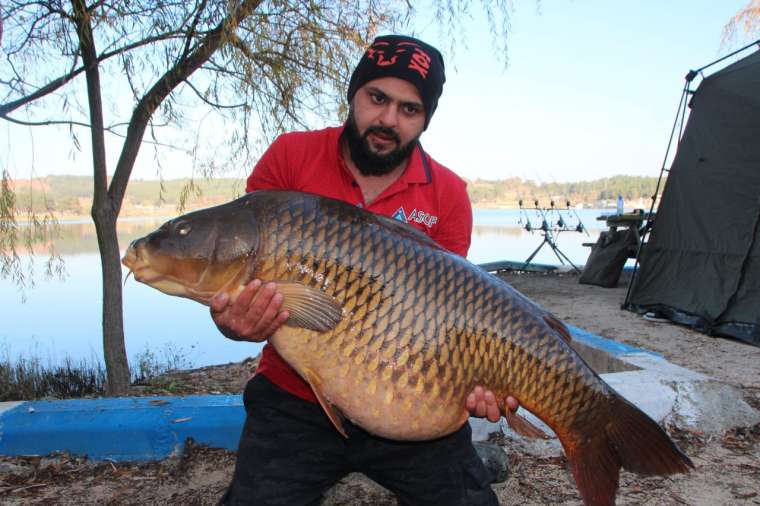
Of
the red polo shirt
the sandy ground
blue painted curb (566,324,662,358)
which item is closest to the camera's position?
the red polo shirt

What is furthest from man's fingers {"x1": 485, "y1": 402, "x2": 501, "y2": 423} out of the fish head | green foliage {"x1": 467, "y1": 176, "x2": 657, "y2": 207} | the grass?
green foliage {"x1": 467, "y1": 176, "x2": 657, "y2": 207}

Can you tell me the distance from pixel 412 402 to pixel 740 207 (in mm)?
4687

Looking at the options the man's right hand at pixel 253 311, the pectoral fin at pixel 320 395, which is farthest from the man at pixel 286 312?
the pectoral fin at pixel 320 395

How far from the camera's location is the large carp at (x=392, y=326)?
1.33 metres

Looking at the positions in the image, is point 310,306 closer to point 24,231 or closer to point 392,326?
point 392,326

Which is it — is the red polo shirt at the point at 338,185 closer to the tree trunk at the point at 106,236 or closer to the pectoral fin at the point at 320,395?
the pectoral fin at the point at 320,395

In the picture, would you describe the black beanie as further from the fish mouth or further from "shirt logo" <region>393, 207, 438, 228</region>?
the fish mouth

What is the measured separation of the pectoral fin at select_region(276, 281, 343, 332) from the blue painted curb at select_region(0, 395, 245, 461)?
113cm

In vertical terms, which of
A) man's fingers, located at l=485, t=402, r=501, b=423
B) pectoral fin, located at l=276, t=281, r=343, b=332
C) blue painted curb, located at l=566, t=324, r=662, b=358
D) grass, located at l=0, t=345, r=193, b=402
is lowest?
grass, located at l=0, t=345, r=193, b=402

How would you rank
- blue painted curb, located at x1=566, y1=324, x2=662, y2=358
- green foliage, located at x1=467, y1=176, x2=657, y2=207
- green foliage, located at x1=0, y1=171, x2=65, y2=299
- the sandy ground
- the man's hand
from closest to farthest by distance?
1. the man's hand
2. the sandy ground
3. blue painted curb, located at x1=566, y1=324, x2=662, y2=358
4. green foliage, located at x1=0, y1=171, x2=65, y2=299
5. green foliage, located at x1=467, y1=176, x2=657, y2=207

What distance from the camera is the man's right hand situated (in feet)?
4.27

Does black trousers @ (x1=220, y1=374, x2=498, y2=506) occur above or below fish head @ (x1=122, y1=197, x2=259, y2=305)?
below

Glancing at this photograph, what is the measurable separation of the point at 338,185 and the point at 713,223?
15.3ft

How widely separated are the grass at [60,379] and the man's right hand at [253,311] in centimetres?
297
